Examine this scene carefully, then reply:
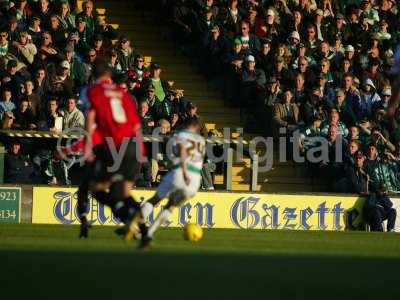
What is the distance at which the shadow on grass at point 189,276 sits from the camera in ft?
30.6

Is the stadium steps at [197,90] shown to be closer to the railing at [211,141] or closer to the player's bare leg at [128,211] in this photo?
the railing at [211,141]

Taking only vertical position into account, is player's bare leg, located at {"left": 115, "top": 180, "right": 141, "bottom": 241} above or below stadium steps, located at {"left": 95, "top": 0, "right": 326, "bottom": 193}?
below

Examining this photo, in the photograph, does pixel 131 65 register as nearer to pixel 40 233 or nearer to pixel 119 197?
pixel 40 233

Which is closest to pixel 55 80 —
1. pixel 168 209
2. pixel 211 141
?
pixel 211 141

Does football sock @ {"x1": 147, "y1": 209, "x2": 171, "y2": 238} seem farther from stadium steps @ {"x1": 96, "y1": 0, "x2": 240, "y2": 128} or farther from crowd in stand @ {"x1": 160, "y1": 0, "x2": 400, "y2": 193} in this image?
stadium steps @ {"x1": 96, "y1": 0, "x2": 240, "y2": 128}

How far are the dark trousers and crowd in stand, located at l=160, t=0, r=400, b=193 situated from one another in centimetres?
62

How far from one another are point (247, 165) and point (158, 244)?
1015 centimetres

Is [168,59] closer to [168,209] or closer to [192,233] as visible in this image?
[192,233]

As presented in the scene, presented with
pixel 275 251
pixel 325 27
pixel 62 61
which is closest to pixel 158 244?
pixel 275 251

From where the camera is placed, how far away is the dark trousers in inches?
977

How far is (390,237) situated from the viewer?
69.9ft

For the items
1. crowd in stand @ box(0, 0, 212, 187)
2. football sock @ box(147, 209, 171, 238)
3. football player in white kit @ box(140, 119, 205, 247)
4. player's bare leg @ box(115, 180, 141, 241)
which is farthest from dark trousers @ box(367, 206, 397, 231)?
player's bare leg @ box(115, 180, 141, 241)

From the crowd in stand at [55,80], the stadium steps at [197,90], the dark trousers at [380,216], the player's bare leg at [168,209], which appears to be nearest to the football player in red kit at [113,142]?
the player's bare leg at [168,209]

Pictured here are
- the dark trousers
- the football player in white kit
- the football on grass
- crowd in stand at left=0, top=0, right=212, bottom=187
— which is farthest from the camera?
the dark trousers
